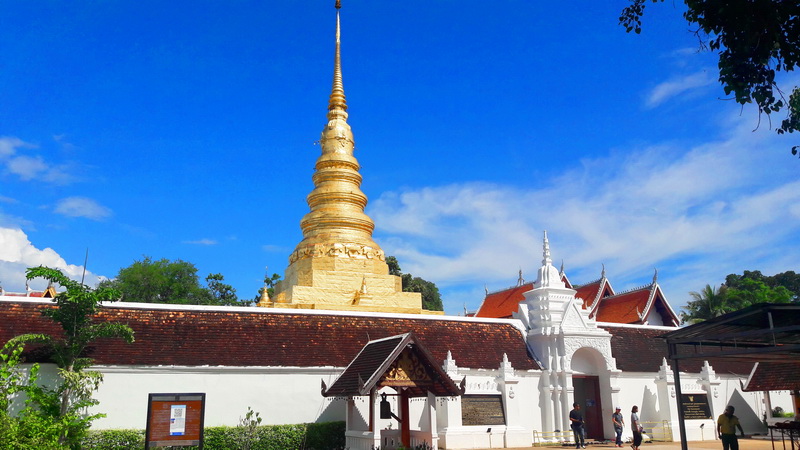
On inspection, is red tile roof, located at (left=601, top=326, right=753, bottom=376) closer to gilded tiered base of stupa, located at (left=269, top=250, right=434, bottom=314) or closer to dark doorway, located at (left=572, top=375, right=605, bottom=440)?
dark doorway, located at (left=572, top=375, right=605, bottom=440)

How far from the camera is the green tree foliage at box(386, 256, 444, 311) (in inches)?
1982

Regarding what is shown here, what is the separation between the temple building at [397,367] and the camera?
15305 mm

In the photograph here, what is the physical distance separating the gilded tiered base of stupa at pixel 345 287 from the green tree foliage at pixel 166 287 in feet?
62.4

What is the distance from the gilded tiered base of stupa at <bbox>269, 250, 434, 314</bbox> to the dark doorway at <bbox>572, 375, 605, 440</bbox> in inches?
256

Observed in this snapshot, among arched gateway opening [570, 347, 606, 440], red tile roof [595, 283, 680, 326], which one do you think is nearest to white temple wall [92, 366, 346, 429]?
arched gateway opening [570, 347, 606, 440]

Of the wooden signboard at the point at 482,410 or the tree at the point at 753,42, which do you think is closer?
the tree at the point at 753,42

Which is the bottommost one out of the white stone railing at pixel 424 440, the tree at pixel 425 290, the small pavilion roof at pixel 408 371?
the white stone railing at pixel 424 440

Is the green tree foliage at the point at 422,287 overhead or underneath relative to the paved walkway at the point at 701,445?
overhead

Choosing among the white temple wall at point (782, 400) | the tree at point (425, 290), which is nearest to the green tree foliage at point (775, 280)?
the tree at point (425, 290)

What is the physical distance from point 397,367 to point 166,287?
35.0 m

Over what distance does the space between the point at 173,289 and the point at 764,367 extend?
35.5m

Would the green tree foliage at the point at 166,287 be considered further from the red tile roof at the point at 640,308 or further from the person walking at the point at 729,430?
the person walking at the point at 729,430

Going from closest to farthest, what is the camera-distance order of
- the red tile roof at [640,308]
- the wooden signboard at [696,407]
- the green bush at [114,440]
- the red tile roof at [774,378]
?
the green bush at [114,440], the red tile roof at [774,378], the wooden signboard at [696,407], the red tile roof at [640,308]


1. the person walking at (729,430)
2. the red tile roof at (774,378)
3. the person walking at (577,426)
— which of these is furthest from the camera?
the red tile roof at (774,378)
